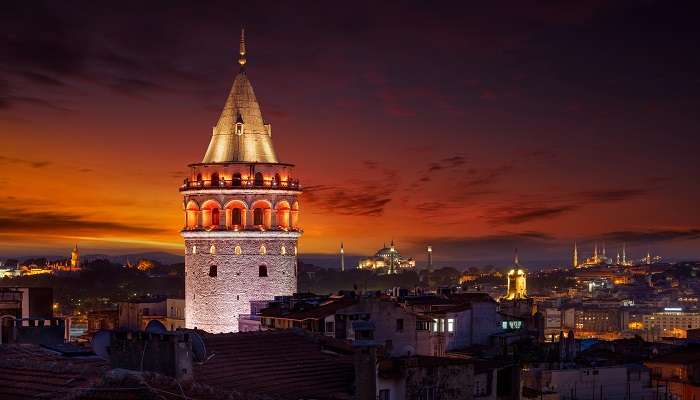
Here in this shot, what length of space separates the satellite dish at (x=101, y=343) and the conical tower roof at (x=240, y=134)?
2769cm

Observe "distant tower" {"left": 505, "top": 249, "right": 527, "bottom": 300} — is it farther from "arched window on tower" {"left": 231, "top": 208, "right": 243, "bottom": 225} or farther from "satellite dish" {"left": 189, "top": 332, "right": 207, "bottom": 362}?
"satellite dish" {"left": 189, "top": 332, "right": 207, "bottom": 362}

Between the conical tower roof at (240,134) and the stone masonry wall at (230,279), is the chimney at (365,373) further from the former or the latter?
the conical tower roof at (240,134)

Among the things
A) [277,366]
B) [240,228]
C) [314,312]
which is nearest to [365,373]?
[277,366]

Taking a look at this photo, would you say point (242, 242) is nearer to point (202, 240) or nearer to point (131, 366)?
point (202, 240)

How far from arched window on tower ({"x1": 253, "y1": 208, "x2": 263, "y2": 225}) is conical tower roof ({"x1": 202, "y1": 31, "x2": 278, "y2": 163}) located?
1747 millimetres

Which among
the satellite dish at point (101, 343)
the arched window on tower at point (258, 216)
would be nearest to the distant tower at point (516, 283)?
the arched window on tower at point (258, 216)

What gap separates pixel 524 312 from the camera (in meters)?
73.6

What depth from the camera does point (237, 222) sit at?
50844 mm

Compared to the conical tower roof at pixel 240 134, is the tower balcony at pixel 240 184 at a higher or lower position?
lower

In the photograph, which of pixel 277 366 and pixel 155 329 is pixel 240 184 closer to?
pixel 277 366

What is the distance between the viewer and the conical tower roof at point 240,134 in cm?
5062

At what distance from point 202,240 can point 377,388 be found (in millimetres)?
24055

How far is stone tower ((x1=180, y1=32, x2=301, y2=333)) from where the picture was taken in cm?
5016

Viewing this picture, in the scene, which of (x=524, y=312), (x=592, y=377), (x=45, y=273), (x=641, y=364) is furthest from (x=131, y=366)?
(x=45, y=273)
